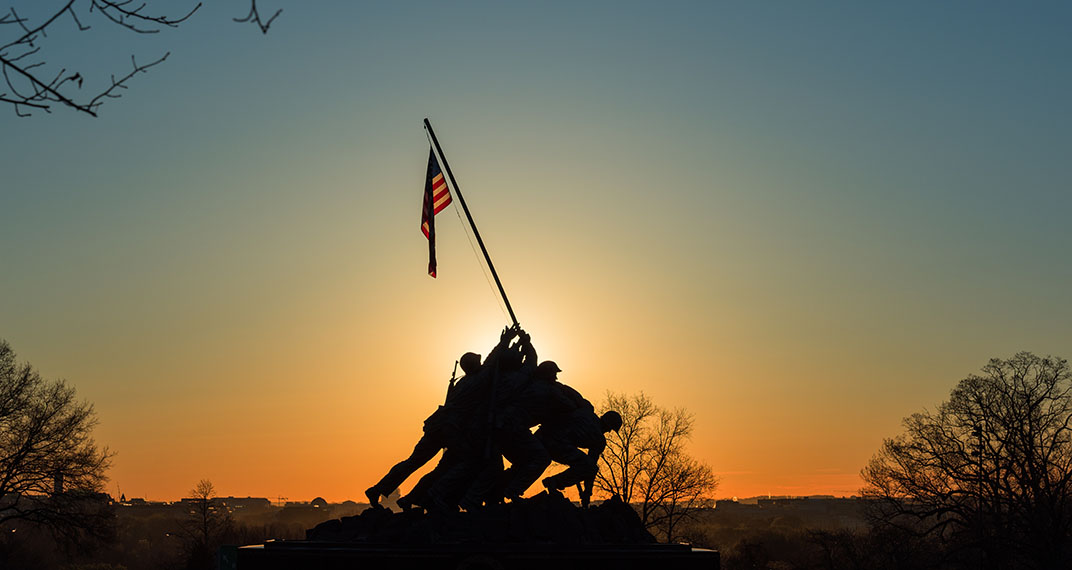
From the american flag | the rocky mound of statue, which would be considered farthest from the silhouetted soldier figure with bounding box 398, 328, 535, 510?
the american flag

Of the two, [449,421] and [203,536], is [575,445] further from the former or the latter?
[203,536]

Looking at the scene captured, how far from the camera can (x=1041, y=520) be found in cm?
3053

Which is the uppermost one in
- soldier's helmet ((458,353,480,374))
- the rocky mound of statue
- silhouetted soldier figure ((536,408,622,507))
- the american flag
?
the american flag

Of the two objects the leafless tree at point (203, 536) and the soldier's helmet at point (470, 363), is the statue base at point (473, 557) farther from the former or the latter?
the leafless tree at point (203, 536)

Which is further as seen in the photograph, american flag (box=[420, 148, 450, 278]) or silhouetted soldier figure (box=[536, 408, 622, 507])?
american flag (box=[420, 148, 450, 278])

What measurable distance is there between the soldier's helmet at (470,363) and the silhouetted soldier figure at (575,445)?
1343 millimetres

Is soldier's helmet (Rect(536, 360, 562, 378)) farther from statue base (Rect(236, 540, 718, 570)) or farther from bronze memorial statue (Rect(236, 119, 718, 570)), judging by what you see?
statue base (Rect(236, 540, 718, 570))

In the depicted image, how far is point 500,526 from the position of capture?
1465cm

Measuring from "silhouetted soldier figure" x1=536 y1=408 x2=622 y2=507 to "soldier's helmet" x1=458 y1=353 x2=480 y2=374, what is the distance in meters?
1.34

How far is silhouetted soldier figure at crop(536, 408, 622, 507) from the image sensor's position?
1638cm

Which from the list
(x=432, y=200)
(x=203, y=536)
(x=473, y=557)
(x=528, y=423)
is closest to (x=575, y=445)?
(x=528, y=423)

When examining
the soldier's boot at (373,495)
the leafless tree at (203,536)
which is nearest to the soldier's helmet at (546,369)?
the soldier's boot at (373,495)

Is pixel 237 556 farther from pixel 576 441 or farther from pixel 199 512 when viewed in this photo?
pixel 199 512

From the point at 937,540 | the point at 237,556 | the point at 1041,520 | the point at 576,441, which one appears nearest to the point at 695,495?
the point at 937,540
